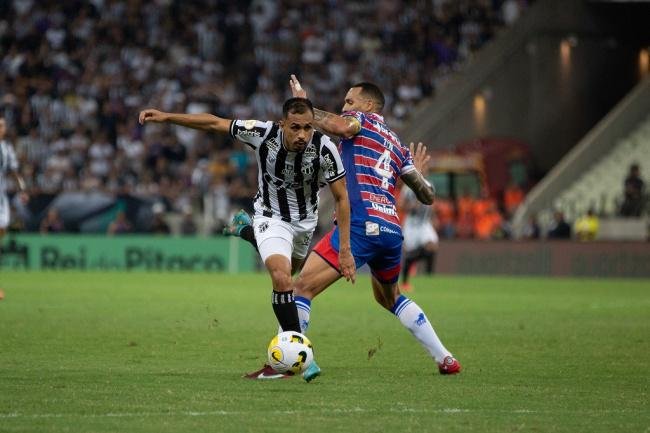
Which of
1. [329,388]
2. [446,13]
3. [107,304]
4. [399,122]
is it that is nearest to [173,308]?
[107,304]

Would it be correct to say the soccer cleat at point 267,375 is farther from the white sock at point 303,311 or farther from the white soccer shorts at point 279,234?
the white soccer shorts at point 279,234

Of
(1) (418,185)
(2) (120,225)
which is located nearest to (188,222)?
(2) (120,225)

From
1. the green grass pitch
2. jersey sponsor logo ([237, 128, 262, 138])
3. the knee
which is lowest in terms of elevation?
the green grass pitch

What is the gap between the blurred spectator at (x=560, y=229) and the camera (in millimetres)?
32500

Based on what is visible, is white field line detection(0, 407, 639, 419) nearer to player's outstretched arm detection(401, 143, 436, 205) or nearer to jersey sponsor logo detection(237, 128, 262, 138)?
jersey sponsor logo detection(237, 128, 262, 138)

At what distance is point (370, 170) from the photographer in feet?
35.5

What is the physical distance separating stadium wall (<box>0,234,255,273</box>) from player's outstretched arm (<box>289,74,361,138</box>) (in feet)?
74.7

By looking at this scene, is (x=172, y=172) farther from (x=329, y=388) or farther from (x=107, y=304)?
(x=329, y=388)

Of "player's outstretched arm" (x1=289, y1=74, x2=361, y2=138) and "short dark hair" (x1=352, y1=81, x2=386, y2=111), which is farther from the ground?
"short dark hair" (x1=352, y1=81, x2=386, y2=111)

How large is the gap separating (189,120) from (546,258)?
23.1 metres

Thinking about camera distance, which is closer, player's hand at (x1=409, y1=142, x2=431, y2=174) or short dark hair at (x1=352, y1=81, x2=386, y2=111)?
short dark hair at (x1=352, y1=81, x2=386, y2=111)

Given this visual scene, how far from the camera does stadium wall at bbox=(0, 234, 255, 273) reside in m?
33.2

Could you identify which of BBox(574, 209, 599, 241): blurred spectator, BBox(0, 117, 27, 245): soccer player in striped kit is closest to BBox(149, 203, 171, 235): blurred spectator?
BBox(574, 209, 599, 241): blurred spectator

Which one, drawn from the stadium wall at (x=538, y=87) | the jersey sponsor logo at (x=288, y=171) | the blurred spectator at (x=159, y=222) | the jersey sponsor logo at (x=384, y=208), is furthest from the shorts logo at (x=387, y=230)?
the stadium wall at (x=538, y=87)
